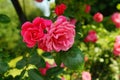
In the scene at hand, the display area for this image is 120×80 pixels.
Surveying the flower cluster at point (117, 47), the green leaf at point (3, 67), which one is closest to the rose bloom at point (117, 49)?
the flower cluster at point (117, 47)

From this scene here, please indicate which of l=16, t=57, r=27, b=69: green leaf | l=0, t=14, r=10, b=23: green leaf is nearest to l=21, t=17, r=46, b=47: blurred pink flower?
l=16, t=57, r=27, b=69: green leaf

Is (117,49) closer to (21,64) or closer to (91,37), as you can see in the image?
(91,37)

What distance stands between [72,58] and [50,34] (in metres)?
0.17

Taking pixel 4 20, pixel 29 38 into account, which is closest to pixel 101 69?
pixel 4 20

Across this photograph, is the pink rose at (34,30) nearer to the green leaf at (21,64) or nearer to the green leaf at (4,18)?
the green leaf at (21,64)

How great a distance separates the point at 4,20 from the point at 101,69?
2857mm

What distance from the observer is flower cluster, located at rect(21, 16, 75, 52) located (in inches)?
82.4

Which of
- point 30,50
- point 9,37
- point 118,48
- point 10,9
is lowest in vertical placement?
point 30,50

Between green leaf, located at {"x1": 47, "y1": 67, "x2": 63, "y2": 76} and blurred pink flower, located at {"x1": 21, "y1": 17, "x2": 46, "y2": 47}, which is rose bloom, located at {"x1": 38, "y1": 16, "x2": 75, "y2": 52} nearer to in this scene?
blurred pink flower, located at {"x1": 21, "y1": 17, "x2": 46, "y2": 47}

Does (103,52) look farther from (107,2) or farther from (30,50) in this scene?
(107,2)

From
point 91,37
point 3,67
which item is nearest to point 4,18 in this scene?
point 3,67

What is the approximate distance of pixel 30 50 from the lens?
250cm

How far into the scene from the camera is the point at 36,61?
7.86ft

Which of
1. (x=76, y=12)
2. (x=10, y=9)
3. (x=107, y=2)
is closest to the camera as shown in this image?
(x=76, y=12)
